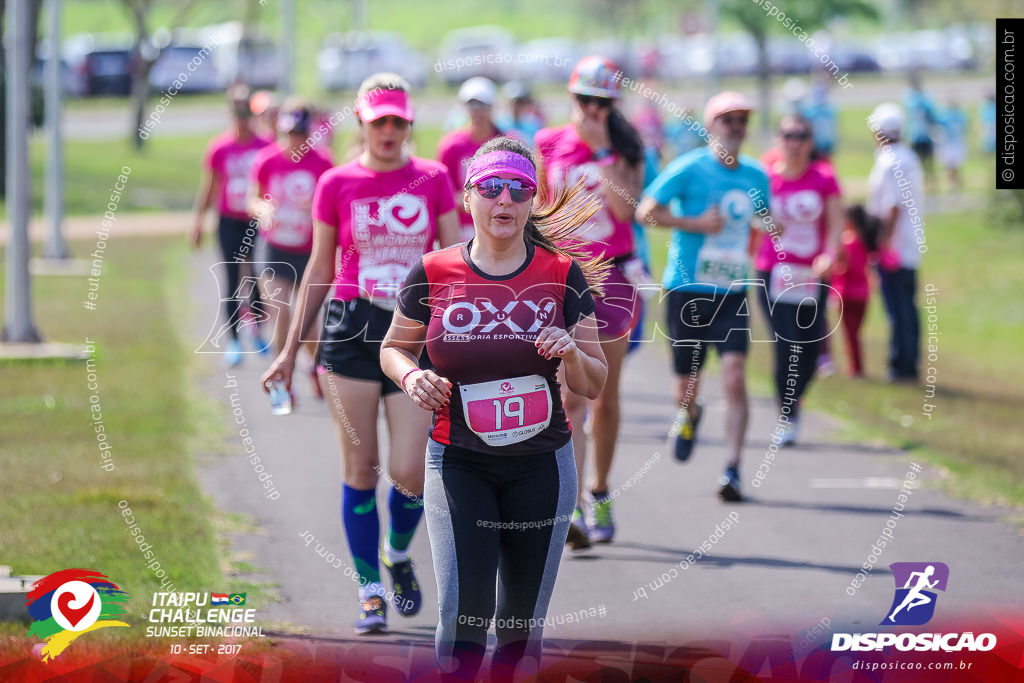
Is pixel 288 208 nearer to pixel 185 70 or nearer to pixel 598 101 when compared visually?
pixel 598 101

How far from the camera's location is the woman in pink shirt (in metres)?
12.9

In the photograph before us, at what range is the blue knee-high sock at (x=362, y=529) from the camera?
20.5ft

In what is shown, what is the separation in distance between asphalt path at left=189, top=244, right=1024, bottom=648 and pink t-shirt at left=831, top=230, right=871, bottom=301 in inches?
86.6

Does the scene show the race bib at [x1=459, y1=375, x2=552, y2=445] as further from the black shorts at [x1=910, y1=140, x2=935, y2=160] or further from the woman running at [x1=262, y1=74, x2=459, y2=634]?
the black shorts at [x1=910, y1=140, x2=935, y2=160]

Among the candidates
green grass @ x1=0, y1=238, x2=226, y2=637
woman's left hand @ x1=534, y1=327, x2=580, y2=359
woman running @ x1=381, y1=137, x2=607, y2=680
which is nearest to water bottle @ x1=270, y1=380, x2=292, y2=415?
green grass @ x1=0, y1=238, x2=226, y2=637

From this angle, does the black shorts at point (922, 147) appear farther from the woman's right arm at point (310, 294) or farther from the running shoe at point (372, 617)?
the running shoe at point (372, 617)

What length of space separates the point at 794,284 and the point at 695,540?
2950mm

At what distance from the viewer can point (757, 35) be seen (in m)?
30.2

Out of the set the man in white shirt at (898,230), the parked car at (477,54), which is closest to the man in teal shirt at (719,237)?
the man in white shirt at (898,230)

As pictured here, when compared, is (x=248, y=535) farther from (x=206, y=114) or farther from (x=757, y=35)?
(x=206, y=114)

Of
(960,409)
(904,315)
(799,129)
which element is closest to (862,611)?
(799,129)

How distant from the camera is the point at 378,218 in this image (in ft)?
20.5

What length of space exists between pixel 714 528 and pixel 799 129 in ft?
10.3

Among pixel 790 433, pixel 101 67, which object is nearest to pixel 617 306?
pixel 790 433
